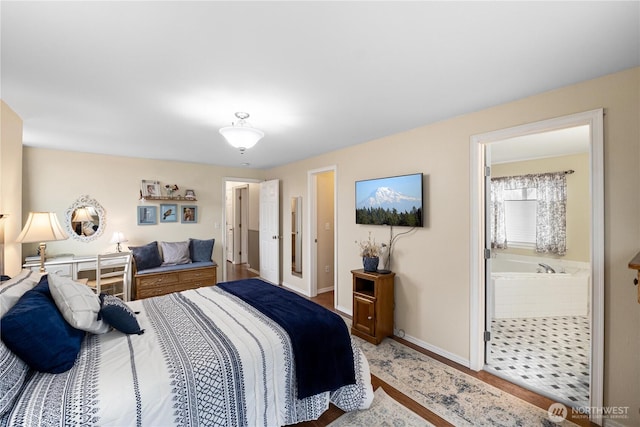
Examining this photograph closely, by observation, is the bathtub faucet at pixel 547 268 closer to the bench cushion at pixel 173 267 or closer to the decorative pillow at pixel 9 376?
the bench cushion at pixel 173 267

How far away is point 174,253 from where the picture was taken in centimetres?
466

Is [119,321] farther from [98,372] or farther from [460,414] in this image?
[460,414]

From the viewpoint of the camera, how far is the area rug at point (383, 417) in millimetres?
1930

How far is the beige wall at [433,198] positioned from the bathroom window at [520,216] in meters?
3.30

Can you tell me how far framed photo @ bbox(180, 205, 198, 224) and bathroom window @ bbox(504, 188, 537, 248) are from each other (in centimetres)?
599

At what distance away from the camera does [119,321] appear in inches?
70.9

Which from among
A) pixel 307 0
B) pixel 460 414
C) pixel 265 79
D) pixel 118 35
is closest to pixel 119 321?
pixel 118 35

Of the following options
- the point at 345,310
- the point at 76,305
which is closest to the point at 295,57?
the point at 76,305

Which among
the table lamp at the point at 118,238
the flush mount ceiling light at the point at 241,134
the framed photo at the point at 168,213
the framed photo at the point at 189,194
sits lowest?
the table lamp at the point at 118,238

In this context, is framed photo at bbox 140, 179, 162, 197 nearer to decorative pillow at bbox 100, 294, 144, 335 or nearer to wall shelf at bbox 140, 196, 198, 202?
wall shelf at bbox 140, 196, 198, 202

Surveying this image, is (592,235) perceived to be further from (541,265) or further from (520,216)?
(520,216)

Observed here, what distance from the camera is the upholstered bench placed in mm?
4207

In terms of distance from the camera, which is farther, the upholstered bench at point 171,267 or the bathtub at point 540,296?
the upholstered bench at point 171,267

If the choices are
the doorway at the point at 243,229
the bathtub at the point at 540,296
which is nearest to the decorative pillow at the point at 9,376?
the bathtub at the point at 540,296
